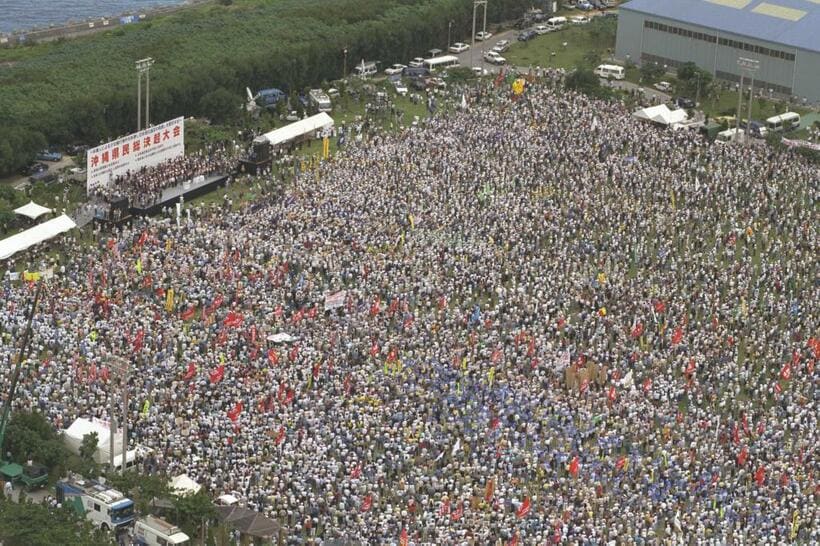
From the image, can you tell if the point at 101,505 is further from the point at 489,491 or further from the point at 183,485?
the point at 489,491

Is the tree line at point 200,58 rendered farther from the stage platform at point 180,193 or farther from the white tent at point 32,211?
the stage platform at point 180,193

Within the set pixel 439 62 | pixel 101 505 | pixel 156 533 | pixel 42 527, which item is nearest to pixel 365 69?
pixel 439 62

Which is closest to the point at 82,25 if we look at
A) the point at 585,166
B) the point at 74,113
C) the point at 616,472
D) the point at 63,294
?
the point at 74,113

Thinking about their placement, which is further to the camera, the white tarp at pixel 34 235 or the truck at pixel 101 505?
the white tarp at pixel 34 235

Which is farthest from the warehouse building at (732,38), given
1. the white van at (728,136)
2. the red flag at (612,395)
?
the red flag at (612,395)

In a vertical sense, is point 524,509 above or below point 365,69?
below

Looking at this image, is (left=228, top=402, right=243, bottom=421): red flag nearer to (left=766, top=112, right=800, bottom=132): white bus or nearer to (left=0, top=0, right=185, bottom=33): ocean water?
(left=766, top=112, right=800, bottom=132): white bus

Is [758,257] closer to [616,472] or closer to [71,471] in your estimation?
[616,472]
